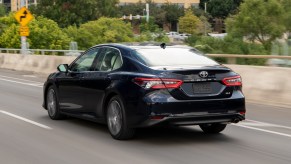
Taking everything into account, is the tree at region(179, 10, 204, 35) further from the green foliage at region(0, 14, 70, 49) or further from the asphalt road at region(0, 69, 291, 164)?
the asphalt road at region(0, 69, 291, 164)

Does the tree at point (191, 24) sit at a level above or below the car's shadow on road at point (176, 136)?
below

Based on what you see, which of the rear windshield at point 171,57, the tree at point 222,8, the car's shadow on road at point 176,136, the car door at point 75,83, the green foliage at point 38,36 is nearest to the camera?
the rear windshield at point 171,57

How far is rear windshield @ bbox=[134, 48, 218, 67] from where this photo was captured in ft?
29.6

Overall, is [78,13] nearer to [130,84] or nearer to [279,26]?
[279,26]

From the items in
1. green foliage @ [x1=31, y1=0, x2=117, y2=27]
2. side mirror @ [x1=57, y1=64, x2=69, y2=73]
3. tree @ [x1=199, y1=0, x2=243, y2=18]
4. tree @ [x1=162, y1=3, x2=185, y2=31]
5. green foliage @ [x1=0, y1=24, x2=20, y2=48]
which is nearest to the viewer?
side mirror @ [x1=57, y1=64, x2=69, y2=73]

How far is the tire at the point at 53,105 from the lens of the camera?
37.4 feet

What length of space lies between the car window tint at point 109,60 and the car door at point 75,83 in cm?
26

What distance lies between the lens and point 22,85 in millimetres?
20672

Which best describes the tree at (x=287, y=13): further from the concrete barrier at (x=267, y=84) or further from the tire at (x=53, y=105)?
the tire at (x=53, y=105)

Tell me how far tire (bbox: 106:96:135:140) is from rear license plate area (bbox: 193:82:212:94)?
3.57 feet

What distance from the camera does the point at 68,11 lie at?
101562 mm

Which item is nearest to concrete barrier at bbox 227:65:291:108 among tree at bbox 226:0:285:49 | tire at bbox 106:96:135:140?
tire at bbox 106:96:135:140

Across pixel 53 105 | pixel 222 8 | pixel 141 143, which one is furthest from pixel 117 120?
pixel 222 8

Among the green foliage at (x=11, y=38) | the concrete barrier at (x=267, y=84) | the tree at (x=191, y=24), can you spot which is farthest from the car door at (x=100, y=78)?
the tree at (x=191, y=24)
